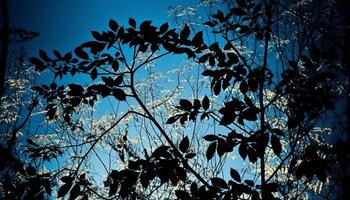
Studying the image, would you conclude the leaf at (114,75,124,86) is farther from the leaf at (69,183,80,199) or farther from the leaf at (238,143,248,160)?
the leaf at (238,143,248,160)

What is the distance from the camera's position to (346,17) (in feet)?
8.71

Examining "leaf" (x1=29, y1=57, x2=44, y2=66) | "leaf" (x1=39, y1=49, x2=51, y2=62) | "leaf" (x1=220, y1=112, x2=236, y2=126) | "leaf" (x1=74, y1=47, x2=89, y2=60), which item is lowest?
"leaf" (x1=220, y1=112, x2=236, y2=126)

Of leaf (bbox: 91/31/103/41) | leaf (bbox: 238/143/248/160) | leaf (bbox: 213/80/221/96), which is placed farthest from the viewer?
leaf (bbox: 213/80/221/96)

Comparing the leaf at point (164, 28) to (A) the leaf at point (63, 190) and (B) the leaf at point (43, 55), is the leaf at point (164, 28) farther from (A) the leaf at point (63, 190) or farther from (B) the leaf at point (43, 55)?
(A) the leaf at point (63, 190)

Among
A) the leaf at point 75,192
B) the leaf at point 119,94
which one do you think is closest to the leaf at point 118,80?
the leaf at point 119,94

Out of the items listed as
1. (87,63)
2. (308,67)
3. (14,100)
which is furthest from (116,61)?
(14,100)

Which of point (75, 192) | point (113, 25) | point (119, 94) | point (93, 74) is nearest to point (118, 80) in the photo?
point (119, 94)

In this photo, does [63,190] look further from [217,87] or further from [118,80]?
[217,87]

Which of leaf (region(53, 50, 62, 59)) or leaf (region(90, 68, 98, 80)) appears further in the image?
leaf (region(53, 50, 62, 59))

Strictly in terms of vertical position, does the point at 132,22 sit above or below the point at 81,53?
above

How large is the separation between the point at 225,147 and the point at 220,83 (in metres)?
0.59

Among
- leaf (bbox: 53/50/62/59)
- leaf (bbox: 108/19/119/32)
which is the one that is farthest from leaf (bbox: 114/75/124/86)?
leaf (bbox: 53/50/62/59)

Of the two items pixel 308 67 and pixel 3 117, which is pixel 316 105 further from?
pixel 3 117

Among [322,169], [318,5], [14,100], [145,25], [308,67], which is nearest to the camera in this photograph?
[322,169]
